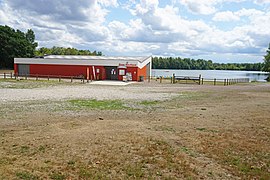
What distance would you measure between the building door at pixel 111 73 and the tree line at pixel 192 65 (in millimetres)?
72990

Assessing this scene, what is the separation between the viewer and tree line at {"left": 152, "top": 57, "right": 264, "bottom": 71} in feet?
369

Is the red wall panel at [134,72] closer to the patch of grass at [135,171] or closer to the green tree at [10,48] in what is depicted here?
the patch of grass at [135,171]

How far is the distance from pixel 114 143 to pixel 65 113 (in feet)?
16.8

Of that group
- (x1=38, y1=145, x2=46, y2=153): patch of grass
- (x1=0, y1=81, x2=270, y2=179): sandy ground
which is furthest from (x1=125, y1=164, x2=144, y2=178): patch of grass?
(x1=38, y1=145, x2=46, y2=153): patch of grass

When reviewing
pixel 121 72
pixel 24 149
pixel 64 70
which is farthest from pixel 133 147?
pixel 64 70

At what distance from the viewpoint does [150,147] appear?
6375mm

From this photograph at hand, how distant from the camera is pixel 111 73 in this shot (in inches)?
1567

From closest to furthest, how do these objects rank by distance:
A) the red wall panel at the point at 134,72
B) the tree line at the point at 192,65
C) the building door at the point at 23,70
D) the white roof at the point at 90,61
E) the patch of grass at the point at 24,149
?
the patch of grass at the point at 24,149, the red wall panel at the point at 134,72, the white roof at the point at 90,61, the building door at the point at 23,70, the tree line at the point at 192,65

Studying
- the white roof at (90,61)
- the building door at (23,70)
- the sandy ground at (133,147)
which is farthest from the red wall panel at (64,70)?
the sandy ground at (133,147)

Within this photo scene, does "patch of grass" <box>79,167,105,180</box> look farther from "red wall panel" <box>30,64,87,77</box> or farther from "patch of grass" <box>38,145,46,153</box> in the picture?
"red wall panel" <box>30,64,87,77</box>

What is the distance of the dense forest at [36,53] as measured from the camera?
5919 centimetres

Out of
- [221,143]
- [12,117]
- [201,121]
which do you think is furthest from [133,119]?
[12,117]

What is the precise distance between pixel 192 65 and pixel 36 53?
74.0 meters

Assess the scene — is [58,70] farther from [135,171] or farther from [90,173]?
[135,171]
